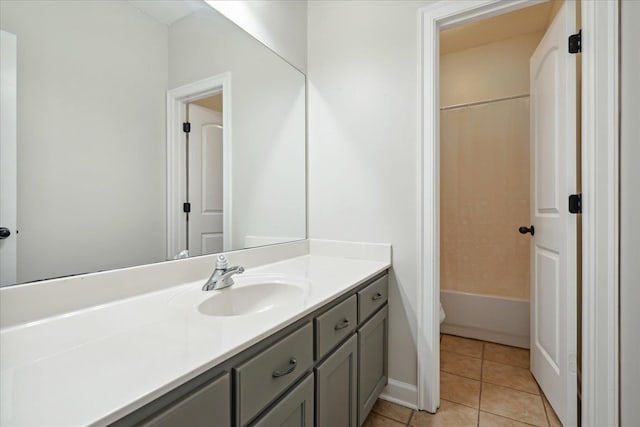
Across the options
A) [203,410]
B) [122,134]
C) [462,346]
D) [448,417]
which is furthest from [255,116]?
[462,346]

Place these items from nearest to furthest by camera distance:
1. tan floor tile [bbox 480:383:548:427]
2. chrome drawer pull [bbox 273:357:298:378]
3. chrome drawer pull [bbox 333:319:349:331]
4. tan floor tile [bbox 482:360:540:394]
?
chrome drawer pull [bbox 273:357:298:378] → chrome drawer pull [bbox 333:319:349:331] → tan floor tile [bbox 480:383:548:427] → tan floor tile [bbox 482:360:540:394]

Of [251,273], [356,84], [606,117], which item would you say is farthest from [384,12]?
[251,273]

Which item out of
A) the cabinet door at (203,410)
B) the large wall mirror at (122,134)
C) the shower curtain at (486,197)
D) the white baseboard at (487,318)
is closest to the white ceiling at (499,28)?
the shower curtain at (486,197)

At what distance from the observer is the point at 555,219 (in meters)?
1.54

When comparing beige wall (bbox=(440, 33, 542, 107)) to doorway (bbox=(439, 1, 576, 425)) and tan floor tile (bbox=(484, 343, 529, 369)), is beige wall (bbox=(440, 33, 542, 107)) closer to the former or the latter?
doorway (bbox=(439, 1, 576, 425))

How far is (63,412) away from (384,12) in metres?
2.01

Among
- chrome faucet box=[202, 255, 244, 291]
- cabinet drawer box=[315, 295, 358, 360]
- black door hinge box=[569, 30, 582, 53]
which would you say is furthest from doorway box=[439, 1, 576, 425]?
chrome faucet box=[202, 255, 244, 291]

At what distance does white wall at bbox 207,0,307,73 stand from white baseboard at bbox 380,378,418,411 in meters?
1.93

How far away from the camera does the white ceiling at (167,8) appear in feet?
3.59

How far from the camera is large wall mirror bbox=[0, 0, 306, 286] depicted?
826mm

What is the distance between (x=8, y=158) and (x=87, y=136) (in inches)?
7.8

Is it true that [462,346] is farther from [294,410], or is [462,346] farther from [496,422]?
[294,410]

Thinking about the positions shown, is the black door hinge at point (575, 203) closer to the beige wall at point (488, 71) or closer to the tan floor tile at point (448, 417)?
the tan floor tile at point (448, 417)

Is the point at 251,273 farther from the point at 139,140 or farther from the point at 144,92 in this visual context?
the point at 144,92
